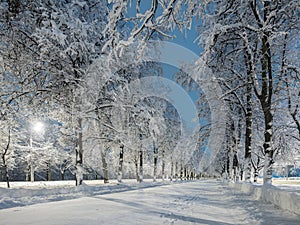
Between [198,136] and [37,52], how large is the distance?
12.7 metres

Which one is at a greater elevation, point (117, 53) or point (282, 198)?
point (117, 53)

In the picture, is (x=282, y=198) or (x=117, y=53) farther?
(x=117, y=53)

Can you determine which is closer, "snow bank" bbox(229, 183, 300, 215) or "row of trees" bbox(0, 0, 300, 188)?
"row of trees" bbox(0, 0, 300, 188)

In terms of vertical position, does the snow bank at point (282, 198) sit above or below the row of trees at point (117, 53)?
below

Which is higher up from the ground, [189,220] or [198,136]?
[198,136]

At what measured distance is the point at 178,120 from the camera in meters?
33.4

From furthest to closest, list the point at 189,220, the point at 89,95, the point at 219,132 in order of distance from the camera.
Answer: the point at 219,132
the point at 89,95
the point at 189,220

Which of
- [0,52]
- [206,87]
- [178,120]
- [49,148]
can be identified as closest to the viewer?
[0,52]

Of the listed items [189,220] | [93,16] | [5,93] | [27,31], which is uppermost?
[93,16]

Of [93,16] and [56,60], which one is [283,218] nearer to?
[56,60]

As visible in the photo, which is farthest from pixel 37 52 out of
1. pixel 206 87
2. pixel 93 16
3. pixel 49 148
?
pixel 49 148

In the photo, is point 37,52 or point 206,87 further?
point 206,87

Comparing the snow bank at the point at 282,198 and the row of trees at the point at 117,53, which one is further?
the snow bank at the point at 282,198

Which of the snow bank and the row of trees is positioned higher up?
the row of trees
